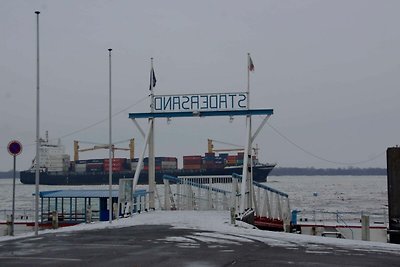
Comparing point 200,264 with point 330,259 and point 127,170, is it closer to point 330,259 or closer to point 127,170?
point 330,259

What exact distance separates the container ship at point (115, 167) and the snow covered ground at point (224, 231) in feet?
251

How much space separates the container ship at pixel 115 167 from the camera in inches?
4619

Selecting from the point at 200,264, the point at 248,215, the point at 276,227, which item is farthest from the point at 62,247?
the point at 276,227

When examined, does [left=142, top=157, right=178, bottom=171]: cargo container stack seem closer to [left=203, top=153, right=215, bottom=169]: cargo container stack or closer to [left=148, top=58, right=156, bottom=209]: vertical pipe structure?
[left=203, top=153, right=215, bottom=169]: cargo container stack

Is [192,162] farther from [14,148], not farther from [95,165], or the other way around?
[14,148]

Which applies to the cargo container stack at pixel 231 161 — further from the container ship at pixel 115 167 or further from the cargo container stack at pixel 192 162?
the cargo container stack at pixel 192 162

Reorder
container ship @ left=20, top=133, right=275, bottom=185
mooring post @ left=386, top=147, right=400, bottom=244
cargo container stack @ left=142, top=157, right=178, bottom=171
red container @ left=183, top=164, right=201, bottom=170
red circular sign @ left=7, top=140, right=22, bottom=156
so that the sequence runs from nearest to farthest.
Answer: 1. red circular sign @ left=7, top=140, right=22, bottom=156
2. mooring post @ left=386, top=147, right=400, bottom=244
3. container ship @ left=20, top=133, right=275, bottom=185
4. red container @ left=183, top=164, right=201, bottom=170
5. cargo container stack @ left=142, top=157, right=178, bottom=171

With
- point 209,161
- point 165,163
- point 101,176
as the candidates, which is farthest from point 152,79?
point 101,176

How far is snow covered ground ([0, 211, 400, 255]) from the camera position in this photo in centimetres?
1587

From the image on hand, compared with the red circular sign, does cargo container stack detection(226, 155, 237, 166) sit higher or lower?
higher

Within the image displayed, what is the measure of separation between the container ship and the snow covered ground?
251ft

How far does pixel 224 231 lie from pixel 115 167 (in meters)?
113

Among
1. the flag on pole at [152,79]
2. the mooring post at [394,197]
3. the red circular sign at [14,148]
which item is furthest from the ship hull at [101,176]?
the red circular sign at [14,148]

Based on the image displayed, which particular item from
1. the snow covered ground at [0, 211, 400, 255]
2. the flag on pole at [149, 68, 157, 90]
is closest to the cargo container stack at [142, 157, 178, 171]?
the flag on pole at [149, 68, 157, 90]
